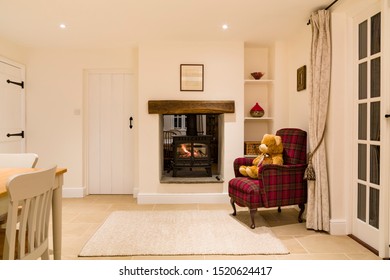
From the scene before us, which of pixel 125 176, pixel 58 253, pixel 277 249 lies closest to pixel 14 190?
pixel 58 253

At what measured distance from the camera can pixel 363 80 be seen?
2625mm

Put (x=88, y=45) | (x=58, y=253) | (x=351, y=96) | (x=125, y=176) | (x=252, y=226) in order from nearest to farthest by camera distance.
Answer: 1. (x=58, y=253)
2. (x=351, y=96)
3. (x=252, y=226)
4. (x=88, y=45)
5. (x=125, y=176)

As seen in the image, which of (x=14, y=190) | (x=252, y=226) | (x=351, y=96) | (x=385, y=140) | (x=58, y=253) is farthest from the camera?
(x=252, y=226)

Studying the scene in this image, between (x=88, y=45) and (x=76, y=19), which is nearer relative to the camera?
(x=76, y=19)

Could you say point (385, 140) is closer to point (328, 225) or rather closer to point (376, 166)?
point (376, 166)

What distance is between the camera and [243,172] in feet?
11.1

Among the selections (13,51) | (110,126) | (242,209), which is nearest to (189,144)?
(242,209)

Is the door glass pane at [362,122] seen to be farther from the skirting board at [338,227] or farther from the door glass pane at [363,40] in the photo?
the skirting board at [338,227]

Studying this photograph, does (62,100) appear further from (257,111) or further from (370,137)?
(370,137)

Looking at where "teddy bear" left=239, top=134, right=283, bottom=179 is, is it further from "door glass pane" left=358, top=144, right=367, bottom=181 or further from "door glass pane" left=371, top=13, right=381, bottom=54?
"door glass pane" left=371, top=13, right=381, bottom=54

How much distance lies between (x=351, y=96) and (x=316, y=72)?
15.6 inches

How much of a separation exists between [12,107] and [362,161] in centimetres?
442

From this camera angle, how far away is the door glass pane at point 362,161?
2.60m

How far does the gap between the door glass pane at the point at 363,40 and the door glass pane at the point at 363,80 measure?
0.30 ft
